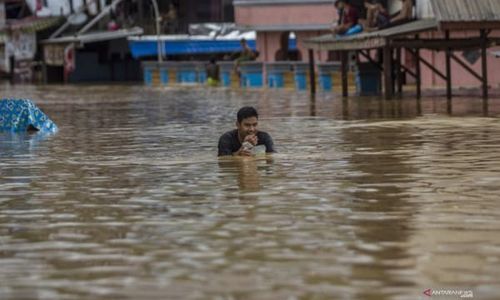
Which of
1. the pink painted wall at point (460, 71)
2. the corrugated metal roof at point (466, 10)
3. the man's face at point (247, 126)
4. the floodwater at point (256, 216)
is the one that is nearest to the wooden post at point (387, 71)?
the corrugated metal roof at point (466, 10)

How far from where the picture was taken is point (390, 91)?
29250mm

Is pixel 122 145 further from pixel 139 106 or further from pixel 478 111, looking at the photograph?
pixel 139 106

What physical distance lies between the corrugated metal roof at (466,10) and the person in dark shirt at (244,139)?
1313 cm

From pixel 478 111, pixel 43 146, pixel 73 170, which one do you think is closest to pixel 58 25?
pixel 478 111

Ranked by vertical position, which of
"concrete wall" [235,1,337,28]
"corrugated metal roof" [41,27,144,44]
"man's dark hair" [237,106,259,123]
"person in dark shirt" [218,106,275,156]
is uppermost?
"concrete wall" [235,1,337,28]

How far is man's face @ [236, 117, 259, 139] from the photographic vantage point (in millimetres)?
13821

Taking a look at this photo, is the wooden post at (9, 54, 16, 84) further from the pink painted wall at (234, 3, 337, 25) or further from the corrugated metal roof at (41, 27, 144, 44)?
the pink painted wall at (234, 3, 337, 25)

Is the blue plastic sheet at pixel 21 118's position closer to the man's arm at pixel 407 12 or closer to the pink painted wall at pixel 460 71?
the man's arm at pixel 407 12

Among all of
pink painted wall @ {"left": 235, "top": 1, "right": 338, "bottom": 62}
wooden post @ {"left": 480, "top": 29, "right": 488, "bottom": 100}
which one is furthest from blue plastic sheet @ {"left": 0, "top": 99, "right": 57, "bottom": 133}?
pink painted wall @ {"left": 235, "top": 1, "right": 338, "bottom": 62}

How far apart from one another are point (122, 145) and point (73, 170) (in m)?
3.65

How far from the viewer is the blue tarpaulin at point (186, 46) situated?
51906 mm

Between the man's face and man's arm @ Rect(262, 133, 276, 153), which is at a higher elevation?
the man's face

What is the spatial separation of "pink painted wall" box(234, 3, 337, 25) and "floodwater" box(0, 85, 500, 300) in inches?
994

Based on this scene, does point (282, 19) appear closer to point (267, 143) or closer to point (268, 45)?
point (268, 45)
